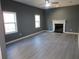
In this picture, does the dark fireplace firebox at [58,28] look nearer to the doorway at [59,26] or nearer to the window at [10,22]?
the doorway at [59,26]

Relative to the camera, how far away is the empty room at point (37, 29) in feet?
10.3

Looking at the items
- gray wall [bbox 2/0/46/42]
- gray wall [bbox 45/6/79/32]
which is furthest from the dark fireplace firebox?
gray wall [bbox 2/0/46/42]

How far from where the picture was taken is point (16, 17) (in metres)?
5.00

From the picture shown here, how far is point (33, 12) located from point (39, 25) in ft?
5.81

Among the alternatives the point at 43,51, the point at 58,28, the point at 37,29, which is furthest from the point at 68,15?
the point at 43,51

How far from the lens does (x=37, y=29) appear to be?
7.66 metres

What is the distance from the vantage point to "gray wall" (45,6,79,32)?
279 inches

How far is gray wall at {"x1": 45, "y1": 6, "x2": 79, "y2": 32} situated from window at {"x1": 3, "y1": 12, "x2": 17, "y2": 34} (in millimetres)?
4593

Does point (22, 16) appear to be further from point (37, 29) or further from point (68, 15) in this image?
point (68, 15)

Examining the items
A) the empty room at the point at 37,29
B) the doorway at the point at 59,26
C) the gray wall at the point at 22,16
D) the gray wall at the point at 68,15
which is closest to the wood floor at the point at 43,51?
the empty room at the point at 37,29

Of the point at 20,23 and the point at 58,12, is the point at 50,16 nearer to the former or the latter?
the point at 58,12

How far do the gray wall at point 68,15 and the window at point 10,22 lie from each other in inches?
181

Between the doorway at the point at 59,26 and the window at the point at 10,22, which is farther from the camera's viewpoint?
the doorway at the point at 59,26

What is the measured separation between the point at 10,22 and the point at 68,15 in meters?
5.52
